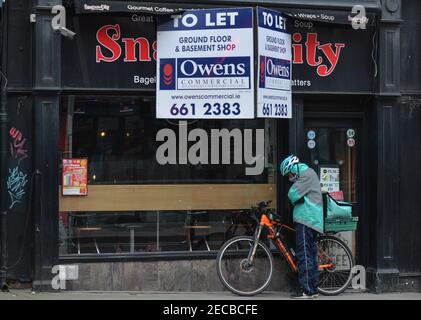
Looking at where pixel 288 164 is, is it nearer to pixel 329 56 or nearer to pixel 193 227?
pixel 193 227

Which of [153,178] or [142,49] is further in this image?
[153,178]

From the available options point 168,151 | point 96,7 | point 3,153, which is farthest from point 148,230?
point 96,7

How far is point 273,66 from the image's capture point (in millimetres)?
8672

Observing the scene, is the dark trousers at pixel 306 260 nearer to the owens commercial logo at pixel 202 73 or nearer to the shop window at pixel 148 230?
the shop window at pixel 148 230

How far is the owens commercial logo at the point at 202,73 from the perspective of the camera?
8.58 m

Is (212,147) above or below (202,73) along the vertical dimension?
below

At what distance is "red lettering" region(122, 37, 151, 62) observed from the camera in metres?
8.59

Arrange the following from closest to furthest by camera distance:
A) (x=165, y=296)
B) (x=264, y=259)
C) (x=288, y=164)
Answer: (x=165, y=296), (x=288, y=164), (x=264, y=259)

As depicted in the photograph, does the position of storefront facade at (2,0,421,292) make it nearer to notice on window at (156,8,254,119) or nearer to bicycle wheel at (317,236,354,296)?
notice on window at (156,8,254,119)

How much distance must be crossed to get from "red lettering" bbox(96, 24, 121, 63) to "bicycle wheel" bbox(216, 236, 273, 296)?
2964mm

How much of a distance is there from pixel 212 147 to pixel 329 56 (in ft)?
6.92

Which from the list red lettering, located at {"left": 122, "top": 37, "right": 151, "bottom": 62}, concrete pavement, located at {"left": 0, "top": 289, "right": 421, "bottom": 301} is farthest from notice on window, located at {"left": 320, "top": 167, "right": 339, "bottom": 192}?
red lettering, located at {"left": 122, "top": 37, "right": 151, "bottom": 62}

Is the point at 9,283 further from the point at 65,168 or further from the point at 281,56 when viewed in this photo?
the point at 281,56

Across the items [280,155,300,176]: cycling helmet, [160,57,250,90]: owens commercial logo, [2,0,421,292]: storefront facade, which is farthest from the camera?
[160,57,250,90]: owens commercial logo
